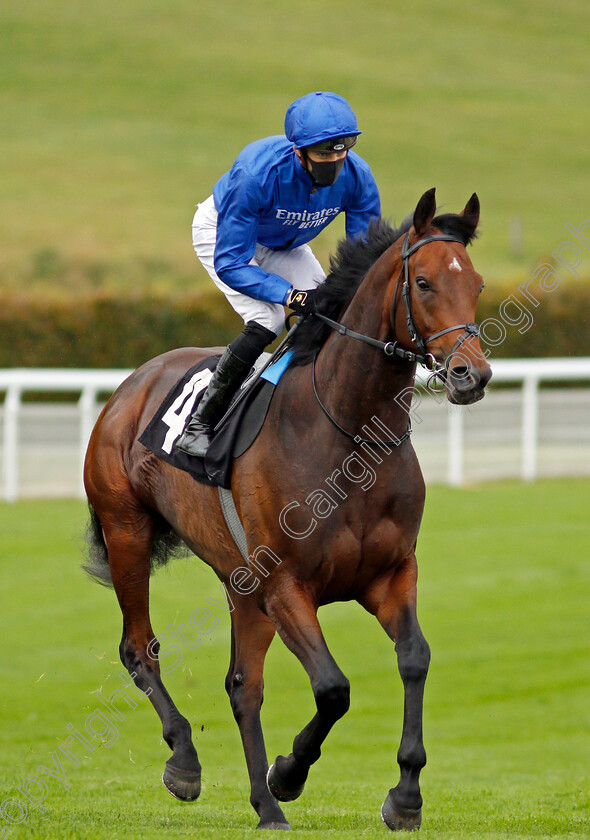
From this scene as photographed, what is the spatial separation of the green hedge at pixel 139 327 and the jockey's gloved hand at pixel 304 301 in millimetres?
10829

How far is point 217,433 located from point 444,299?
1138 millimetres

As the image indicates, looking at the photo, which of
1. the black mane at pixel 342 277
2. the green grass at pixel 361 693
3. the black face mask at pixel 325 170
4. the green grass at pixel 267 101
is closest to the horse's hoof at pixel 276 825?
the green grass at pixel 361 693

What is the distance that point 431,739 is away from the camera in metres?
7.51

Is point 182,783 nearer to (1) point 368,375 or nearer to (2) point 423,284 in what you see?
(1) point 368,375

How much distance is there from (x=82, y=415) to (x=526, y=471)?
4.95m

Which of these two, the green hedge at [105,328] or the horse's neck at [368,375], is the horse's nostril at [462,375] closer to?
the horse's neck at [368,375]

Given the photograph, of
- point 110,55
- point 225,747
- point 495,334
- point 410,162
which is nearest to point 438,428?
point 495,334

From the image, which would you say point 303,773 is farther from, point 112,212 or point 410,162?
point 410,162

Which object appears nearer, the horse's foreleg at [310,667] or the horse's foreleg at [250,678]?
the horse's foreleg at [310,667]

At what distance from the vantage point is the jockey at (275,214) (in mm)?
4055

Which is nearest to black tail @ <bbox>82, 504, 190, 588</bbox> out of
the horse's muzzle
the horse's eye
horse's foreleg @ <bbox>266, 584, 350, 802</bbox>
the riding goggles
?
horse's foreleg @ <bbox>266, 584, 350, 802</bbox>

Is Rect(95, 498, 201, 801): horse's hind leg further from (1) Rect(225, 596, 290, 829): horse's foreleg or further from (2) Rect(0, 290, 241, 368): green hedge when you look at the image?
(2) Rect(0, 290, 241, 368): green hedge

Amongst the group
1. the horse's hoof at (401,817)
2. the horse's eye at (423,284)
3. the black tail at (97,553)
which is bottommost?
the black tail at (97,553)

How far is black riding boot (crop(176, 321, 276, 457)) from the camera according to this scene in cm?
431
